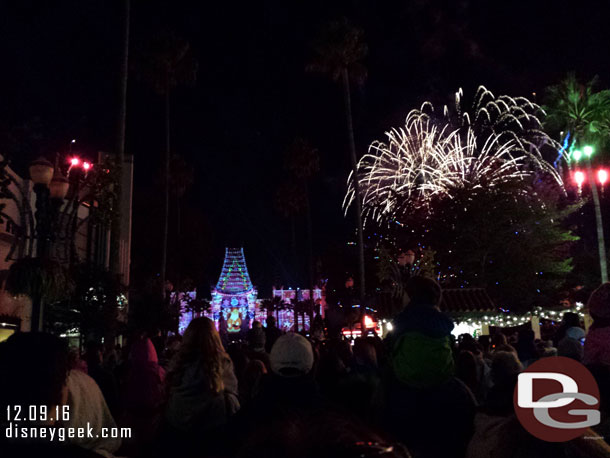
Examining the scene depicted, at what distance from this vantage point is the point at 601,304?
217 inches

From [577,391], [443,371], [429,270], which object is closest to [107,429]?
[443,371]

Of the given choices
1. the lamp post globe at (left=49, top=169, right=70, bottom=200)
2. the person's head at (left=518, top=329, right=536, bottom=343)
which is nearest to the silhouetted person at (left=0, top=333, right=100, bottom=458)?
the person's head at (left=518, top=329, right=536, bottom=343)

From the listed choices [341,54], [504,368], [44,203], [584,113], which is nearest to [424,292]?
[504,368]

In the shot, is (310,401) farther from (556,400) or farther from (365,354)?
(365,354)

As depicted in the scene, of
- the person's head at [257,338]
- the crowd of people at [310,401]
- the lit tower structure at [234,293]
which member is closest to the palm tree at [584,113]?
the person's head at [257,338]

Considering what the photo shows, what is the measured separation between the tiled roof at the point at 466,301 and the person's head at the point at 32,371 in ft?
73.0

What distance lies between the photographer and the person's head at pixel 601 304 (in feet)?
18.0

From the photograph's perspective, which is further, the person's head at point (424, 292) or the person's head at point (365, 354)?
the person's head at point (365, 354)

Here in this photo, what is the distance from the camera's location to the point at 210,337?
16.4 ft

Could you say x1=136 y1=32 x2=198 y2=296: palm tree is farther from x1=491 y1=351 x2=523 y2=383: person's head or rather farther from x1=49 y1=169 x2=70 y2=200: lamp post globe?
x1=491 y1=351 x2=523 y2=383: person's head

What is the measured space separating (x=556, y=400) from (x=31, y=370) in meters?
3.33

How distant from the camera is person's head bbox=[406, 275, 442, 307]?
4.26m

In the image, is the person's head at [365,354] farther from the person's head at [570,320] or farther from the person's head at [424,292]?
the person's head at [424,292]

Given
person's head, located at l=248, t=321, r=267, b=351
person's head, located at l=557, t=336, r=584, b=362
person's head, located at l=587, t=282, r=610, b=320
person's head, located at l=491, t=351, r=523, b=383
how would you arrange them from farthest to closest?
1. person's head, located at l=248, t=321, r=267, b=351
2. person's head, located at l=557, t=336, r=584, b=362
3. person's head, located at l=587, t=282, r=610, b=320
4. person's head, located at l=491, t=351, r=523, b=383
